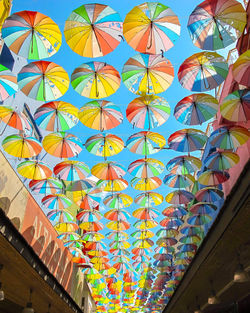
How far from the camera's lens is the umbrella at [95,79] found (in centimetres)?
522

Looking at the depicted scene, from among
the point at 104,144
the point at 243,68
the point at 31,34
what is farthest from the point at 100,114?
the point at 243,68

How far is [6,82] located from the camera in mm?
5266

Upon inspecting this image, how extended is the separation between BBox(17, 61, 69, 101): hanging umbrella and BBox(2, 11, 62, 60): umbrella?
38cm

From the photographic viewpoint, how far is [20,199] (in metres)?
7.82

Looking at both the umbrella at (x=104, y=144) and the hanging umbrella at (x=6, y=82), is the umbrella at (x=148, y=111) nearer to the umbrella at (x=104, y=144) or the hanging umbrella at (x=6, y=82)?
the umbrella at (x=104, y=144)

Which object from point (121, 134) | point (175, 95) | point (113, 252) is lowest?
point (113, 252)

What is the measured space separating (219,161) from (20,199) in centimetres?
519

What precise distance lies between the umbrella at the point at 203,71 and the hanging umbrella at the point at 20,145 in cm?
363

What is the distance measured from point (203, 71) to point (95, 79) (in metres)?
1.91

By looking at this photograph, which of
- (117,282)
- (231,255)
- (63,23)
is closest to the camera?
(63,23)

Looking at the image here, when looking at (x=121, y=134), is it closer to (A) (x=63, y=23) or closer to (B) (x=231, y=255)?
(A) (x=63, y=23)

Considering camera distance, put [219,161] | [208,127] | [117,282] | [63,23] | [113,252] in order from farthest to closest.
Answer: [117,282] → [113,252] → [208,127] → [219,161] → [63,23]

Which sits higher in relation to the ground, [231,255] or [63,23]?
[63,23]

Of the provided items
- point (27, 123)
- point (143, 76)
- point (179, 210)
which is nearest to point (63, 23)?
point (143, 76)
